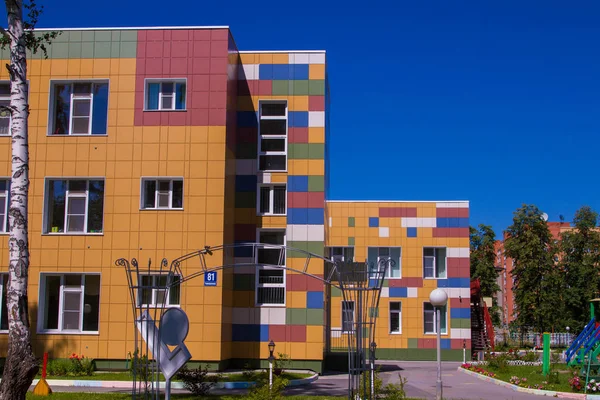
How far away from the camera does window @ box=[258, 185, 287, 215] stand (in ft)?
79.4

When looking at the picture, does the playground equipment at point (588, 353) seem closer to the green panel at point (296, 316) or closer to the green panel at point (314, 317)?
the green panel at point (314, 317)

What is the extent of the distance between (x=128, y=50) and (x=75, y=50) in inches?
68.2

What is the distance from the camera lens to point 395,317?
118 feet

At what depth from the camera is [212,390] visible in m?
18.6

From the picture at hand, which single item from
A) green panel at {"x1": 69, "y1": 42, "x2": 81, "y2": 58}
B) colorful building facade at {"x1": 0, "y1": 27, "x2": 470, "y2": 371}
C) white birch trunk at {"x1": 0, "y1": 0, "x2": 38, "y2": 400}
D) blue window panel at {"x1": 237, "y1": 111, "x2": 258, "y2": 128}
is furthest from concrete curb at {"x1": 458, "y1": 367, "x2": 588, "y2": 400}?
green panel at {"x1": 69, "y1": 42, "x2": 81, "y2": 58}

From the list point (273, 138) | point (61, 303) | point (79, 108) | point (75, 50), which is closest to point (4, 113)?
point (79, 108)

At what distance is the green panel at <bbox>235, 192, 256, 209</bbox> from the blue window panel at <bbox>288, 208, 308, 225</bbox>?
4.32ft

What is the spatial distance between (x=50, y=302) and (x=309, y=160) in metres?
9.61

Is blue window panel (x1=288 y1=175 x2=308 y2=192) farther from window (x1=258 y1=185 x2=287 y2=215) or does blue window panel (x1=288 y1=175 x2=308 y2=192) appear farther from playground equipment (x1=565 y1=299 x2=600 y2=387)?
playground equipment (x1=565 y1=299 x2=600 y2=387)

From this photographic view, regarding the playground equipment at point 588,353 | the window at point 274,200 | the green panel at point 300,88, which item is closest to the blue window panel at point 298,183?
the window at point 274,200

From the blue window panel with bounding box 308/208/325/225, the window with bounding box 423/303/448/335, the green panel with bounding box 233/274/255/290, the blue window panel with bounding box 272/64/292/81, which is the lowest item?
the window with bounding box 423/303/448/335

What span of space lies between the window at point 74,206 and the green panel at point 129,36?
4.64 m

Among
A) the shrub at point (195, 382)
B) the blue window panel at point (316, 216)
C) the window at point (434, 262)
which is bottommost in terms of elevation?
the shrub at point (195, 382)

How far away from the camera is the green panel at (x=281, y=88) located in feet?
80.1
